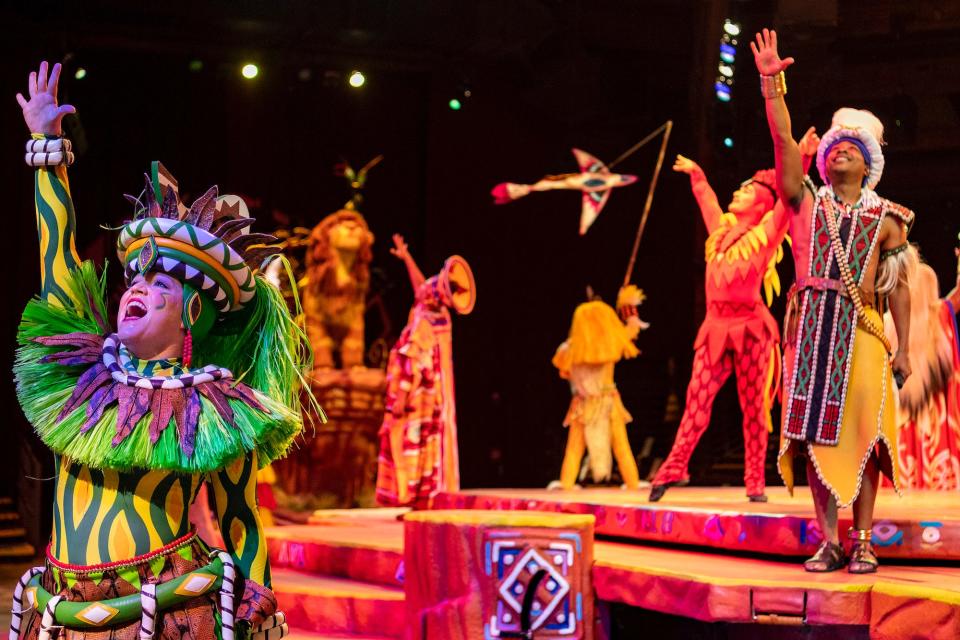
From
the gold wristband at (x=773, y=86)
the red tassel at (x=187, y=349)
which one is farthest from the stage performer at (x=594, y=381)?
the red tassel at (x=187, y=349)

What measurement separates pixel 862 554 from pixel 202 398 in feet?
7.79

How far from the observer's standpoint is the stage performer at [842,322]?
3.95 meters

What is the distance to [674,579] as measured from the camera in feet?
13.2

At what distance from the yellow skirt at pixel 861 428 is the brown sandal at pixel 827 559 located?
0.78 ft

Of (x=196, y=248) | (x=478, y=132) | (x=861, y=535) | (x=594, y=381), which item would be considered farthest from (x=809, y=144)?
(x=478, y=132)

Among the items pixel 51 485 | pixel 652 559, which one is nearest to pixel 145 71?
pixel 51 485

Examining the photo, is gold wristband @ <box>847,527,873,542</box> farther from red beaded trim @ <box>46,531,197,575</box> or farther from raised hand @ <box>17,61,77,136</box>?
raised hand @ <box>17,61,77,136</box>

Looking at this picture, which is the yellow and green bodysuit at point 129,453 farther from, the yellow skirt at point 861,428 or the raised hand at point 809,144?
the raised hand at point 809,144

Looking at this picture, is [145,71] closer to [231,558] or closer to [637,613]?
[637,613]

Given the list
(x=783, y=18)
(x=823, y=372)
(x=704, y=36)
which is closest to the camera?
(x=823, y=372)

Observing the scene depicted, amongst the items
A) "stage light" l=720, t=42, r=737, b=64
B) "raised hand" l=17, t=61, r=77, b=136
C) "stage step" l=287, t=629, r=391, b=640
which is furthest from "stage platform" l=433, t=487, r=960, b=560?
"stage light" l=720, t=42, r=737, b=64

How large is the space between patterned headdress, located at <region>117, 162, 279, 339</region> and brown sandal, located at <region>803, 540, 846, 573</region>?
2.24 metres

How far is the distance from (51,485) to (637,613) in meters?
5.06

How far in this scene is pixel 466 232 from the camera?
32.9ft
